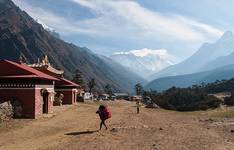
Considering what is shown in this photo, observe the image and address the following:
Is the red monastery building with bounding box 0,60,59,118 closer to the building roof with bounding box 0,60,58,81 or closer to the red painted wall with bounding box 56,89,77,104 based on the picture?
the building roof with bounding box 0,60,58,81

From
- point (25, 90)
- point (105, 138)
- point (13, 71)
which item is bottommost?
point (105, 138)

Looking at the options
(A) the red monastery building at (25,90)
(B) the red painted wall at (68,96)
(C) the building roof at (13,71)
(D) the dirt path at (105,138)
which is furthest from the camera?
(B) the red painted wall at (68,96)

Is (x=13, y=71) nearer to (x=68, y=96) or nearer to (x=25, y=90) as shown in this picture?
(x=25, y=90)

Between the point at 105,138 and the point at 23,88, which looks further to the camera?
the point at 23,88

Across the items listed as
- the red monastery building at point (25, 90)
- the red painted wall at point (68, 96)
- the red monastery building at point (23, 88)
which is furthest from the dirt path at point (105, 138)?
the red painted wall at point (68, 96)

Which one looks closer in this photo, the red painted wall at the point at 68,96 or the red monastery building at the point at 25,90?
the red monastery building at the point at 25,90

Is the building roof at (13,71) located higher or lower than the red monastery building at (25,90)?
higher

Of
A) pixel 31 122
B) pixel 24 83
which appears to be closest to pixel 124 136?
pixel 31 122

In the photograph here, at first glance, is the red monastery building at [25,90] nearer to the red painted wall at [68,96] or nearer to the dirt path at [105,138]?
the dirt path at [105,138]

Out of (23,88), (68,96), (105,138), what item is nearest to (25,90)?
(23,88)

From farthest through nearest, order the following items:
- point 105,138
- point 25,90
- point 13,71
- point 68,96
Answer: point 68,96 < point 13,71 < point 25,90 < point 105,138

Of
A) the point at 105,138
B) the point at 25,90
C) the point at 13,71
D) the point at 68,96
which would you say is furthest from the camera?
the point at 68,96

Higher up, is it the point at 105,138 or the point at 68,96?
the point at 68,96

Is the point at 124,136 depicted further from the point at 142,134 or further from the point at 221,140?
the point at 221,140
